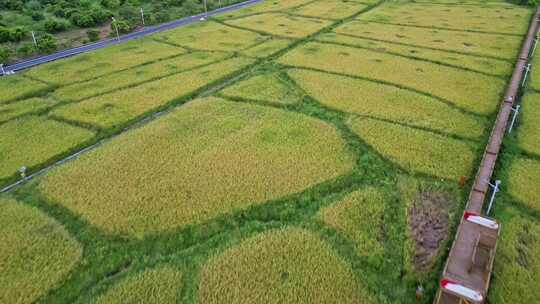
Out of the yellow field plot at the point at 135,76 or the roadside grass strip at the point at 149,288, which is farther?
the yellow field plot at the point at 135,76

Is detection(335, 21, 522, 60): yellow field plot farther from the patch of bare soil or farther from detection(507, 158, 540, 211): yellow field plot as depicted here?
the patch of bare soil

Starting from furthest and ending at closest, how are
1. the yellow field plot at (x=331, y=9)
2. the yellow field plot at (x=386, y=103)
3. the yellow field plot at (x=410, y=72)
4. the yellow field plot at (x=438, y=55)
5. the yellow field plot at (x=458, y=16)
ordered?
the yellow field plot at (x=331, y=9)
the yellow field plot at (x=458, y=16)
the yellow field plot at (x=438, y=55)
the yellow field plot at (x=410, y=72)
the yellow field plot at (x=386, y=103)

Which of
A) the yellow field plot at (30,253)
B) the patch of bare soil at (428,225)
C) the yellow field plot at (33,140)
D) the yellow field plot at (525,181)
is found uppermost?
the yellow field plot at (33,140)

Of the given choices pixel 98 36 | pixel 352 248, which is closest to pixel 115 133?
pixel 352 248

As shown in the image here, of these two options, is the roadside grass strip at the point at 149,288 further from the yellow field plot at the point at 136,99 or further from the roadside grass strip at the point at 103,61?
the roadside grass strip at the point at 103,61

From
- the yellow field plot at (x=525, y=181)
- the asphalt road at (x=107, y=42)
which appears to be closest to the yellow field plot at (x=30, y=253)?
the yellow field plot at (x=525, y=181)

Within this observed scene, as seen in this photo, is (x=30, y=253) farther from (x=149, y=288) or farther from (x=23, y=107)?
(x=23, y=107)

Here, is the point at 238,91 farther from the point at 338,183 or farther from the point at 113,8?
the point at 113,8
